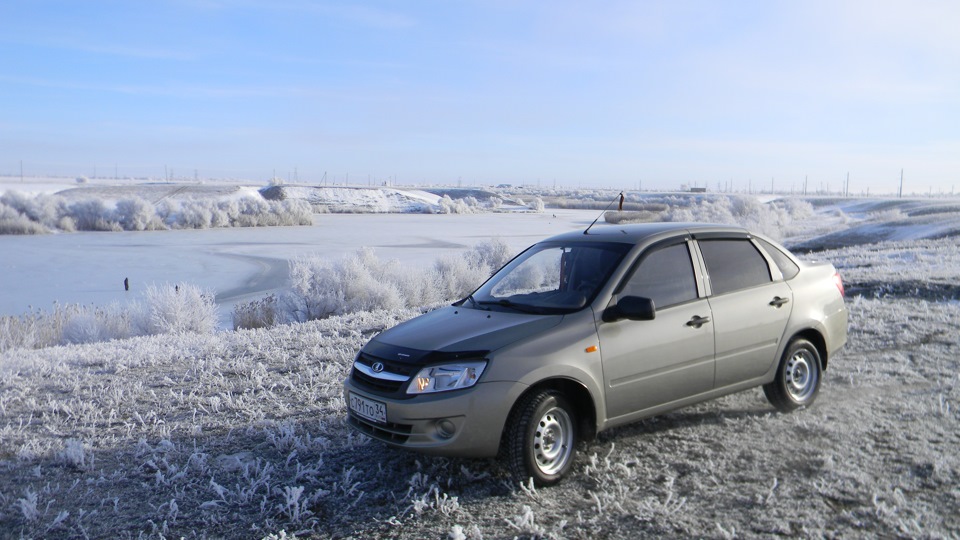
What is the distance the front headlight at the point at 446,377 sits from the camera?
14.6 ft

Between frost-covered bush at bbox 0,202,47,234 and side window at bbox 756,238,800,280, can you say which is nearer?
side window at bbox 756,238,800,280

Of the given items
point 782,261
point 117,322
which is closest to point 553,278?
point 782,261

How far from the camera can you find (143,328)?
14297 mm

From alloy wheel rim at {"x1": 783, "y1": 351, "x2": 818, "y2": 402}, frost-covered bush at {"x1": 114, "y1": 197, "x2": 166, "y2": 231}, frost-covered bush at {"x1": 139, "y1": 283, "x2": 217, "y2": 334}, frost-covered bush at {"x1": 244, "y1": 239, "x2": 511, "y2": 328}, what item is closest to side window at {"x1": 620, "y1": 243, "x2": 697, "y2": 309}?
alloy wheel rim at {"x1": 783, "y1": 351, "x2": 818, "y2": 402}

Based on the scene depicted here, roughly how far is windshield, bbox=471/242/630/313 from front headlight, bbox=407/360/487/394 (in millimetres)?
814

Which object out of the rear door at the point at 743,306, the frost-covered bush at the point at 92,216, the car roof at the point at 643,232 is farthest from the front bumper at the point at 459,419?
the frost-covered bush at the point at 92,216

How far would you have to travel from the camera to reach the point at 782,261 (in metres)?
6.20

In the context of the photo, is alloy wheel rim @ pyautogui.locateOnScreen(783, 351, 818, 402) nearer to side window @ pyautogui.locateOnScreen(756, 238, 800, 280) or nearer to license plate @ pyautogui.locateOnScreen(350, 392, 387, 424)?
side window @ pyautogui.locateOnScreen(756, 238, 800, 280)

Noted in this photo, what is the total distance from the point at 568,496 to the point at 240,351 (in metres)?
5.79

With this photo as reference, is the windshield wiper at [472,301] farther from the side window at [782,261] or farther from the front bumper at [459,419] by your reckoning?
the side window at [782,261]

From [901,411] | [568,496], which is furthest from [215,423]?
[901,411]

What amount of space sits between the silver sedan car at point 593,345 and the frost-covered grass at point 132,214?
130ft

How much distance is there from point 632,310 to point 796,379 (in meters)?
2.28

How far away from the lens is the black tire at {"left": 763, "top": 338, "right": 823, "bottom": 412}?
599 cm
